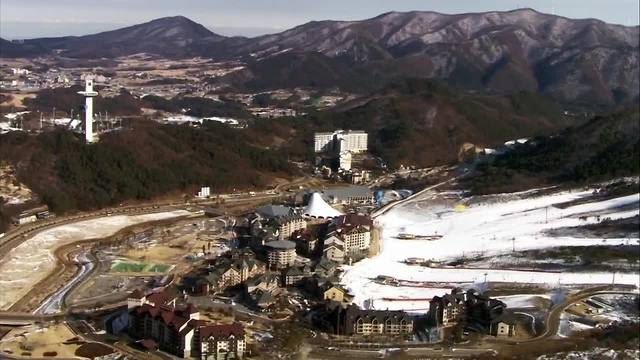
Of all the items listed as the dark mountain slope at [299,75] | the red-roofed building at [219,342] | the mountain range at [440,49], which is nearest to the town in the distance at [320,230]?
the red-roofed building at [219,342]

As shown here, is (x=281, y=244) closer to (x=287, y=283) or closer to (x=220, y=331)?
(x=287, y=283)

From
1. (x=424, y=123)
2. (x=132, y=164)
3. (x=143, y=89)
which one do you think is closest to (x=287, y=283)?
(x=132, y=164)

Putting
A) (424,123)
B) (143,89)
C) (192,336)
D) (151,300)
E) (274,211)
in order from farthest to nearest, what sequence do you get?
(143,89)
(424,123)
(274,211)
(151,300)
(192,336)

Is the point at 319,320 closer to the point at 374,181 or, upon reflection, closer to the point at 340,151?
the point at 374,181

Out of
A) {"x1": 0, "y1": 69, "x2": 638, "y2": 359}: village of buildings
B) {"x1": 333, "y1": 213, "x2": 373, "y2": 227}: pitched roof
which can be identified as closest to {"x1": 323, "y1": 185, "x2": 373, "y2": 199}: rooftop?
{"x1": 0, "y1": 69, "x2": 638, "y2": 359}: village of buildings

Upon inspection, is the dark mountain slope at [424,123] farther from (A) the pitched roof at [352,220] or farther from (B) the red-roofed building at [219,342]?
(B) the red-roofed building at [219,342]
